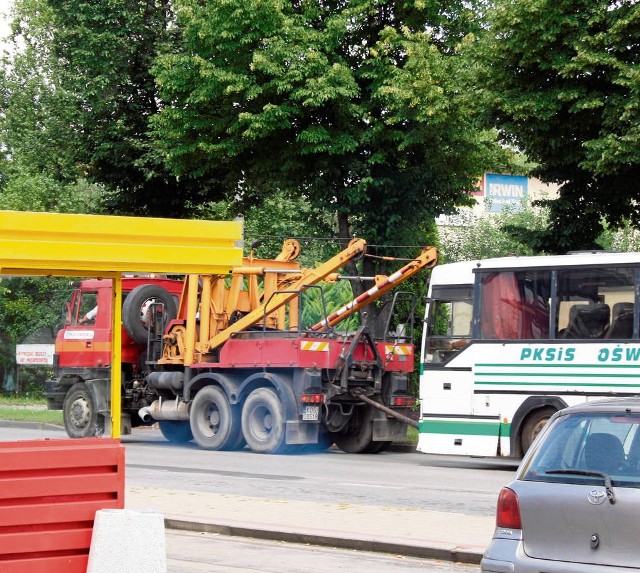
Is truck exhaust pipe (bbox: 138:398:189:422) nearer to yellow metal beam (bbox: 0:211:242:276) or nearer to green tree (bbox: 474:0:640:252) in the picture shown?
green tree (bbox: 474:0:640:252)

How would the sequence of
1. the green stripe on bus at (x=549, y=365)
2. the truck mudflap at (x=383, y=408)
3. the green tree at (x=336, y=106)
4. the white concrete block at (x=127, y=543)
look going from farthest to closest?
the green tree at (x=336, y=106) < the truck mudflap at (x=383, y=408) < the green stripe on bus at (x=549, y=365) < the white concrete block at (x=127, y=543)

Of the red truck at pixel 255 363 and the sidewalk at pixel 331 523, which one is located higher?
the red truck at pixel 255 363

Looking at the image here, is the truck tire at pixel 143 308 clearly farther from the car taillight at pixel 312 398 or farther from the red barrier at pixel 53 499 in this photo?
the red barrier at pixel 53 499

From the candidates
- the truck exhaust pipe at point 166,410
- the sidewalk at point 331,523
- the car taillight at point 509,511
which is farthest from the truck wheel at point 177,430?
the car taillight at point 509,511

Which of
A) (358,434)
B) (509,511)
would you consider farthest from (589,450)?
(358,434)

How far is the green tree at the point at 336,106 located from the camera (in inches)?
939

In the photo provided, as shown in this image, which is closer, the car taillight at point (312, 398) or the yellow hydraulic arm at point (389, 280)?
the car taillight at point (312, 398)

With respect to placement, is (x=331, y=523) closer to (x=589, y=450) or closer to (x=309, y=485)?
(x=309, y=485)

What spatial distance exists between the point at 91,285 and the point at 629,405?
1606 cm

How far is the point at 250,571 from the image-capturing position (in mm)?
9680

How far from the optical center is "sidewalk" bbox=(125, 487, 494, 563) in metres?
10.6

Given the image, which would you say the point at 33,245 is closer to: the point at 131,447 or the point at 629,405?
Answer: the point at 629,405

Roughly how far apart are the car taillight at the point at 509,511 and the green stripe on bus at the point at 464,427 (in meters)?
12.2

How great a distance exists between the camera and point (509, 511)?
692cm
